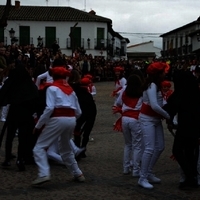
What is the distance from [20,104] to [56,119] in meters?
1.65

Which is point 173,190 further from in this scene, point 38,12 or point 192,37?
point 192,37

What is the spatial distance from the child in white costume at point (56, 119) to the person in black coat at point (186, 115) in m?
1.36

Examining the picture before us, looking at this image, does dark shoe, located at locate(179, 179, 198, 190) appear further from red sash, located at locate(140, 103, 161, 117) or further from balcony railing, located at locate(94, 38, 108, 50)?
balcony railing, located at locate(94, 38, 108, 50)

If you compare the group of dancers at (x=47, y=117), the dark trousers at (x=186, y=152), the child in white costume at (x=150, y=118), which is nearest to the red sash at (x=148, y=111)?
the child in white costume at (x=150, y=118)

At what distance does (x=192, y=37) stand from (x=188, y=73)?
252 feet

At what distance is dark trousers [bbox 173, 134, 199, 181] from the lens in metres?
8.41

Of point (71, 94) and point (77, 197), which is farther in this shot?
point (71, 94)

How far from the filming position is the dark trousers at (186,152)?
8.41 m

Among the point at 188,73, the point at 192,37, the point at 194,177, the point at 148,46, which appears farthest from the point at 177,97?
the point at 148,46

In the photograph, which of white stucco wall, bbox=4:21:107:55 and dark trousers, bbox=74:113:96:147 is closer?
dark trousers, bbox=74:113:96:147

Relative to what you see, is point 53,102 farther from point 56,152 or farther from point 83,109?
point 83,109

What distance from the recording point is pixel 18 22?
236 feet

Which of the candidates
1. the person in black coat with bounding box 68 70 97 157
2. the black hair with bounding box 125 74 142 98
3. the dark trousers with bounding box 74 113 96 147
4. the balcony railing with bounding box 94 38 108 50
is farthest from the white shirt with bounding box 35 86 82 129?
the balcony railing with bounding box 94 38 108 50

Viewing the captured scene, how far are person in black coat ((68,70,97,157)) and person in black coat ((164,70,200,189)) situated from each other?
277 cm
